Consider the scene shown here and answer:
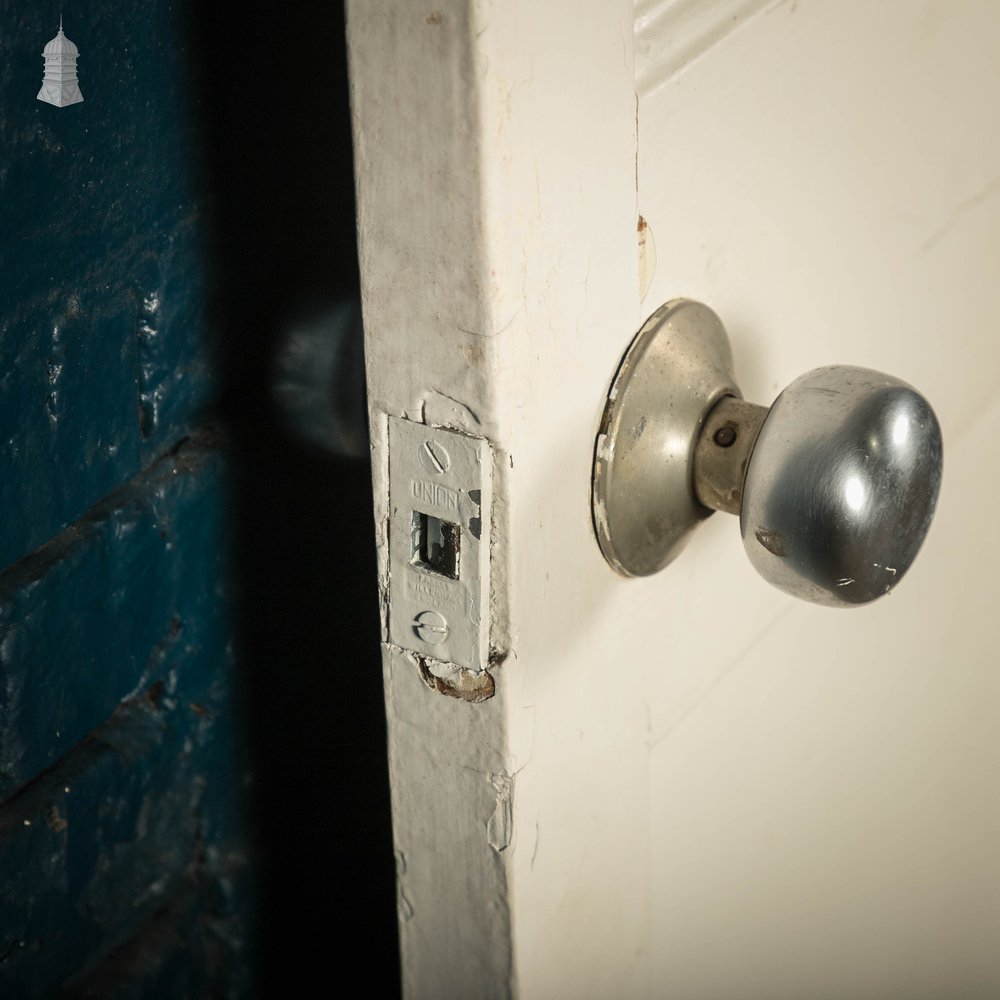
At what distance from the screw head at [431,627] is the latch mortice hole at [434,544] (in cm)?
2

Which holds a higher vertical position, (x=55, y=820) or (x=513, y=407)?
(x=513, y=407)

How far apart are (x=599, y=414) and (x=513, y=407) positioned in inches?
2.7

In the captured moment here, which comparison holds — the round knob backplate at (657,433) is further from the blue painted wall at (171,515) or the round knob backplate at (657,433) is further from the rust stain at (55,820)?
the rust stain at (55,820)

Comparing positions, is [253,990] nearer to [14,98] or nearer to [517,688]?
[517,688]

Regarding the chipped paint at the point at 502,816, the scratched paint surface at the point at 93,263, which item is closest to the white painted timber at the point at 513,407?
the chipped paint at the point at 502,816

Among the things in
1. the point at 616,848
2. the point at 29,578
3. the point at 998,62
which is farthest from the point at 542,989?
the point at 998,62

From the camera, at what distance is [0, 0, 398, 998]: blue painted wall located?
63cm

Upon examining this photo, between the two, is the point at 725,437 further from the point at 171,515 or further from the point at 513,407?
the point at 171,515

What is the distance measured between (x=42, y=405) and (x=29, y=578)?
84mm

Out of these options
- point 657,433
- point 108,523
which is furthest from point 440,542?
point 108,523

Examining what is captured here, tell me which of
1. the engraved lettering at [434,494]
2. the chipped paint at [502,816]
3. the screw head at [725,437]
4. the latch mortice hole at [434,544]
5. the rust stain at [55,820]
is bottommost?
the rust stain at [55,820]

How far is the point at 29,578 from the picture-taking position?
0.65 m

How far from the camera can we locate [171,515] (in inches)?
28.4

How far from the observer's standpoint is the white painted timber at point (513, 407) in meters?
0.45
